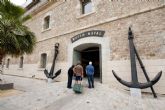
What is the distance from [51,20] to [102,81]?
704cm

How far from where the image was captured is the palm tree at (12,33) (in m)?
6.62

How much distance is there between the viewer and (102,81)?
771 centimetres

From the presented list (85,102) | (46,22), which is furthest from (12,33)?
(46,22)

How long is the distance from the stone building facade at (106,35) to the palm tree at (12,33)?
2.65 metres

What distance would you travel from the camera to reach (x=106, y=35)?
311 inches

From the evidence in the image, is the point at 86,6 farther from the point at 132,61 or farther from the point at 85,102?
the point at 85,102

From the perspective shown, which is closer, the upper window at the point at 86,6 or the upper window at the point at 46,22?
the upper window at the point at 86,6

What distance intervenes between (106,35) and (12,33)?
16.1 ft

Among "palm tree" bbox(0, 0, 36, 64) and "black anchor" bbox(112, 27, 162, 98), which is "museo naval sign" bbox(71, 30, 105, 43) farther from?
"palm tree" bbox(0, 0, 36, 64)

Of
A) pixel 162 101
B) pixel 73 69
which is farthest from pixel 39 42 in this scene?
pixel 162 101

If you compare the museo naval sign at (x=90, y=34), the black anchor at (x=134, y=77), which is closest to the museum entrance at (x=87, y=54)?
the museo naval sign at (x=90, y=34)

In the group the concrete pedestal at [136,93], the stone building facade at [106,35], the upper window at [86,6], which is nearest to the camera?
the concrete pedestal at [136,93]

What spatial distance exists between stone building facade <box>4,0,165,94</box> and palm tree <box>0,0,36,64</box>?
2652mm

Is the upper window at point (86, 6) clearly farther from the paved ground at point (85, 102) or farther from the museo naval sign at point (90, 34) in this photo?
the paved ground at point (85, 102)
